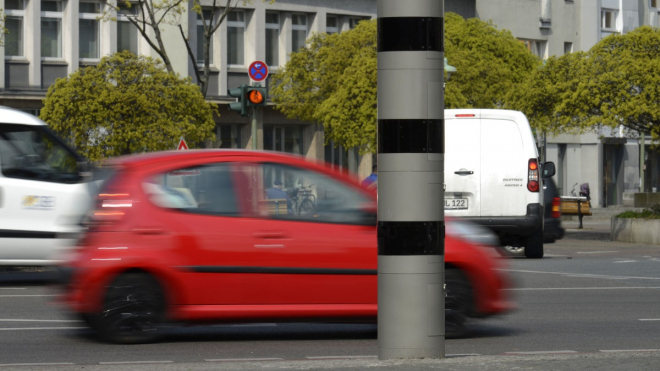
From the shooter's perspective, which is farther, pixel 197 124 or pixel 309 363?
pixel 197 124

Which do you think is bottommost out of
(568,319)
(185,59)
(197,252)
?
(568,319)

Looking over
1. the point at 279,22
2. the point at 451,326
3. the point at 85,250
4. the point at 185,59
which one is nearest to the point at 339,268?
the point at 451,326

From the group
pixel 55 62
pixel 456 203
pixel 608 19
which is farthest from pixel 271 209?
pixel 608 19

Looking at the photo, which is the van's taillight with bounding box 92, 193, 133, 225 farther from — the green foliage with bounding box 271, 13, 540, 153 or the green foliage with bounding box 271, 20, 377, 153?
the green foliage with bounding box 271, 20, 377, 153

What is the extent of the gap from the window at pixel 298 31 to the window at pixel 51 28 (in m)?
9.56

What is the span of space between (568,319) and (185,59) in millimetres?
32414

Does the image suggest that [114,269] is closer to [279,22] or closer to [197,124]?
[197,124]

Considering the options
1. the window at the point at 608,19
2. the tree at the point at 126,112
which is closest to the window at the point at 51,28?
the tree at the point at 126,112

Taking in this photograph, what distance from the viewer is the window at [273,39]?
46969 mm

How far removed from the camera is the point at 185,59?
43.4 metres

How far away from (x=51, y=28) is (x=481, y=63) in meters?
14.5

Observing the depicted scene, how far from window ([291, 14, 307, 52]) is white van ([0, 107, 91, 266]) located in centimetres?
3077

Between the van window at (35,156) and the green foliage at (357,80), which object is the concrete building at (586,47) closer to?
the green foliage at (357,80)

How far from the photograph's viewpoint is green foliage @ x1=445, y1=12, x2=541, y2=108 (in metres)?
44.1
